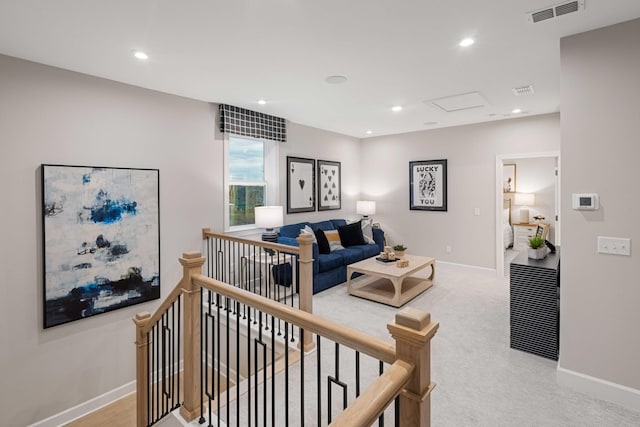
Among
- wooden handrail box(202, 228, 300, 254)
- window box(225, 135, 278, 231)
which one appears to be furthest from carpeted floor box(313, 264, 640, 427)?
window box(225, 135, 278, 231)

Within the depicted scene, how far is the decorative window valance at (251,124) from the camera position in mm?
4137

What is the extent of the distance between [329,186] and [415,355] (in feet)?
17.5

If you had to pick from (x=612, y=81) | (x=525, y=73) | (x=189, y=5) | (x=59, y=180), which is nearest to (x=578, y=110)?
(x=612, y=81)

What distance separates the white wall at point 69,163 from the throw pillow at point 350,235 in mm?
2451

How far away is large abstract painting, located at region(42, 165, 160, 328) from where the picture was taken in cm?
280

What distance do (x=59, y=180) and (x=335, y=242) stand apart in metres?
3.73

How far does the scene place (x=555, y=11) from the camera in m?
2.06

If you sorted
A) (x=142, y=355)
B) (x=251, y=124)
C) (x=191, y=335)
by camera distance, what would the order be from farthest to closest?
1. (x=251, y=124)
2. (x=142, y=355)
3. (x=191, y=335)

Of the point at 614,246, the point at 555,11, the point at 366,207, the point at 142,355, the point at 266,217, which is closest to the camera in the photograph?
the point at 555,11

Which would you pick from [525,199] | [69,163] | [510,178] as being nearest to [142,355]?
[69,163]

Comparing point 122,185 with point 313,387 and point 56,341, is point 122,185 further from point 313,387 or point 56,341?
point 313,387

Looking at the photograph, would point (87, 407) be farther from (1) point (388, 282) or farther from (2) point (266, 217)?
(1) point (388, 282)

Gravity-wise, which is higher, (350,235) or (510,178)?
(510,178)

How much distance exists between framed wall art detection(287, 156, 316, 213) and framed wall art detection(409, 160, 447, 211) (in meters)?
2.06
